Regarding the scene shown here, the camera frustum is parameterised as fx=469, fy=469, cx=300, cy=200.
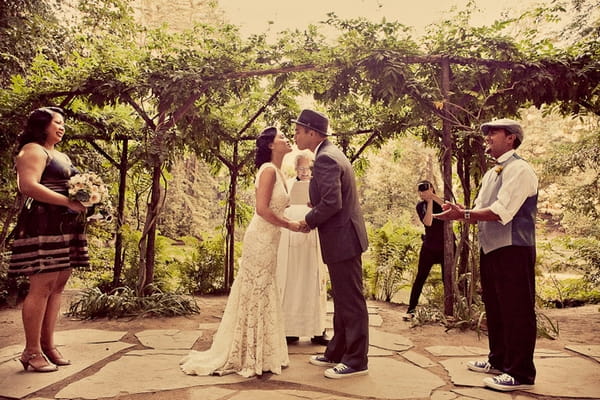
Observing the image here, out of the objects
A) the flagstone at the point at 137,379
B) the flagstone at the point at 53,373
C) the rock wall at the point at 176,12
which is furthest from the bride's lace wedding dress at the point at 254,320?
the rock wall at the point at 176,12

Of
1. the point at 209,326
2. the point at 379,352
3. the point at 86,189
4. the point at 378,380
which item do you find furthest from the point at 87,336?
the point at 378,380

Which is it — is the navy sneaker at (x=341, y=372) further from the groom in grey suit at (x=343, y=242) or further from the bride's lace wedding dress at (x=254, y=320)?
the bride's lace wedding dress at (x=254, y=320)

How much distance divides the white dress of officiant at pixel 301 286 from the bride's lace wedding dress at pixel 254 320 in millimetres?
773

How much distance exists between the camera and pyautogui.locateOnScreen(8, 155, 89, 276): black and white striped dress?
341 centimetres

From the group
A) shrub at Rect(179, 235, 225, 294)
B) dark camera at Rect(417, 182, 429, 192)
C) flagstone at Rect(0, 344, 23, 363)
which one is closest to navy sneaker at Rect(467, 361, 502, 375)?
dark camera at Rect(417, 182, 429, 192)

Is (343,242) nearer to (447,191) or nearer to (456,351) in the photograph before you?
(456,351)

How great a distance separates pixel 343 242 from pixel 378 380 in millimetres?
1027

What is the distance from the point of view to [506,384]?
3.18m

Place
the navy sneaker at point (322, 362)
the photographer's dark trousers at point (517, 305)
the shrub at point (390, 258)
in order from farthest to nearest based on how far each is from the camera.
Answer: the shrub at point (390, 258), the navy sneaker at point (322, 362), the photographer's dark trousers at point (517, 305)

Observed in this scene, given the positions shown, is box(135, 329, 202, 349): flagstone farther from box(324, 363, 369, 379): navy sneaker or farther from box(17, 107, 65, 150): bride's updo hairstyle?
box(17, 107, 65, 150): bride's updo hairstyle

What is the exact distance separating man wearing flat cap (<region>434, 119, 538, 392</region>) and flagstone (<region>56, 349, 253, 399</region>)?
1.89 meters

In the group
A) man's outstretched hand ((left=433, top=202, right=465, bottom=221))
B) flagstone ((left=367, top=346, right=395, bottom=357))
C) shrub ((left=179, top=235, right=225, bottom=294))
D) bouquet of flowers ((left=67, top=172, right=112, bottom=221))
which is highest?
bouquet of flowers ((left=67, top=172, right=112, bottom=221))

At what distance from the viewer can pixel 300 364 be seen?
380 centimetres

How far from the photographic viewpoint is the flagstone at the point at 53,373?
122 inches
